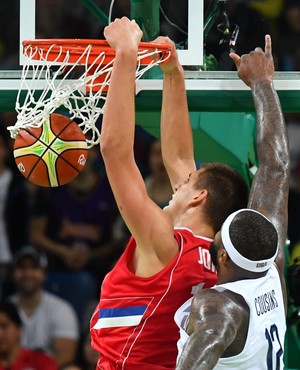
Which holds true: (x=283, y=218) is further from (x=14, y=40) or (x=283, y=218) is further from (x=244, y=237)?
(x=14, y=40)

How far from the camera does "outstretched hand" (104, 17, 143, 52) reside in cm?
470

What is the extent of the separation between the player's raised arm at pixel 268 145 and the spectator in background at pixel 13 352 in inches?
131

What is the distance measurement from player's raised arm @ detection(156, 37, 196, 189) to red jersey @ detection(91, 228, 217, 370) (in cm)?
66

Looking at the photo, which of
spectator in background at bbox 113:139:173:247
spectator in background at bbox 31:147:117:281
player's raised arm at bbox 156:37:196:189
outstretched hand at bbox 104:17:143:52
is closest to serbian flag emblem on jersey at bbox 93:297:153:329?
player's raised arm at bbox 156:37:196:189

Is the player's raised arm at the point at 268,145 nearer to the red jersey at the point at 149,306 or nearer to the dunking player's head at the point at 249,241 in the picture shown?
the red jersey at the point at 149,306

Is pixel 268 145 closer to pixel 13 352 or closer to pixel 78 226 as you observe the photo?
pixel 13 352

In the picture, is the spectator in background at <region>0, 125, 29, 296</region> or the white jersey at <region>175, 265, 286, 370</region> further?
the spectator in background at <region>0, 125, 29, 296</region>

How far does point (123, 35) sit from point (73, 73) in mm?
674

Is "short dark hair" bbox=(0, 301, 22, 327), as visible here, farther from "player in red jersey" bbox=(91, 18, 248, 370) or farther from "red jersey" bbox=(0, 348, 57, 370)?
Answer: "player in red jersey" bbox=(91, 18, 248, 370)

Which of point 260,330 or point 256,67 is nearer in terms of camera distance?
point 260,330

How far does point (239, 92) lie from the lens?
5.52m

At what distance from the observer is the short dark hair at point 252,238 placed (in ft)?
13.8

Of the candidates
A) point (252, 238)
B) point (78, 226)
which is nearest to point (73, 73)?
point (252, 238)

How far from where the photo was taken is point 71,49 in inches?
200
